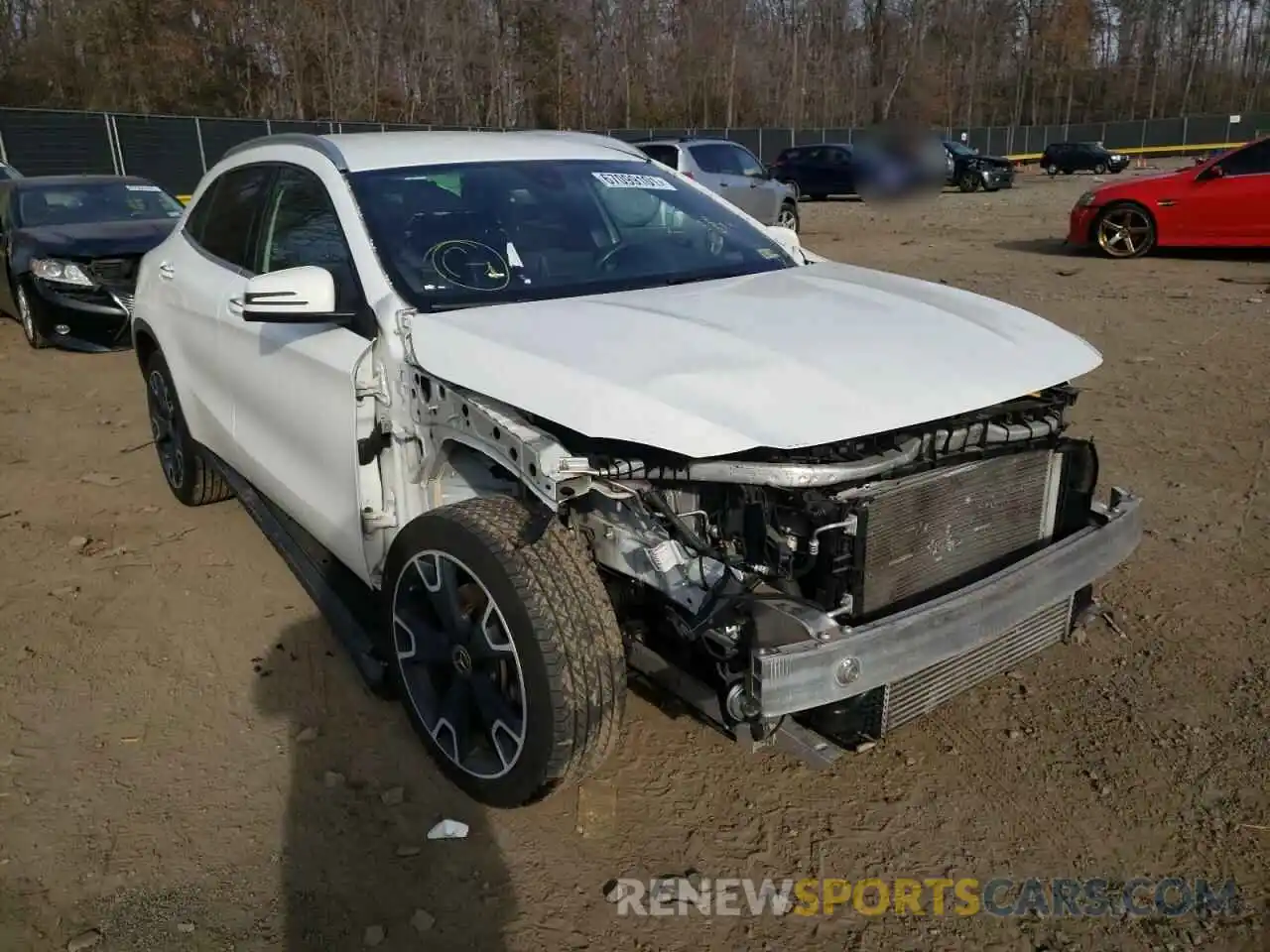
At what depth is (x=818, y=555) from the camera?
2.52 metres

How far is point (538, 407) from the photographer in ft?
8.11

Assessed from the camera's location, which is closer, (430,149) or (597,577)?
(597,577)

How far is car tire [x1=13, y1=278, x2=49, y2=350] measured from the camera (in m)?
9.10

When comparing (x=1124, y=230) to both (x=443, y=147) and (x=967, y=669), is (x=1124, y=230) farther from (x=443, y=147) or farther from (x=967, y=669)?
(x=967, y=669)

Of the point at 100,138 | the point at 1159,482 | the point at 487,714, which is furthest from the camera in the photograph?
the point at 100,138

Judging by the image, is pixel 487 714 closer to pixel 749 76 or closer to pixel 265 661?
pixel 265 661

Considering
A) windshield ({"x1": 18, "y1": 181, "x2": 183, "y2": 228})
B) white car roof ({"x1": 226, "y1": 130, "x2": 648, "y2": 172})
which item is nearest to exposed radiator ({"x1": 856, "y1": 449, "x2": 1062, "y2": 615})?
white car roof ({"x1": 226, "y1": 130, "x2": 648, "y2": 172})

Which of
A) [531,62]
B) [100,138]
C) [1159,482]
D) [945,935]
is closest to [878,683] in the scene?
[945,935]

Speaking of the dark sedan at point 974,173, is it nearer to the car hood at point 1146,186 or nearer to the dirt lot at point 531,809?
the car hood at point 1146,186

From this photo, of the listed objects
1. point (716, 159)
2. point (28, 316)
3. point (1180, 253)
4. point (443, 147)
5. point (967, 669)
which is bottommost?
point (28, 316)

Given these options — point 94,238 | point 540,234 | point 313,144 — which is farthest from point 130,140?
point 540,234

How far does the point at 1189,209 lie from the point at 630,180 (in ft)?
34.8

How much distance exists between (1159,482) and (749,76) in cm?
4534

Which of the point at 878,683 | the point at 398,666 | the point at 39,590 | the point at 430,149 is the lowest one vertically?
the point at 39,590
